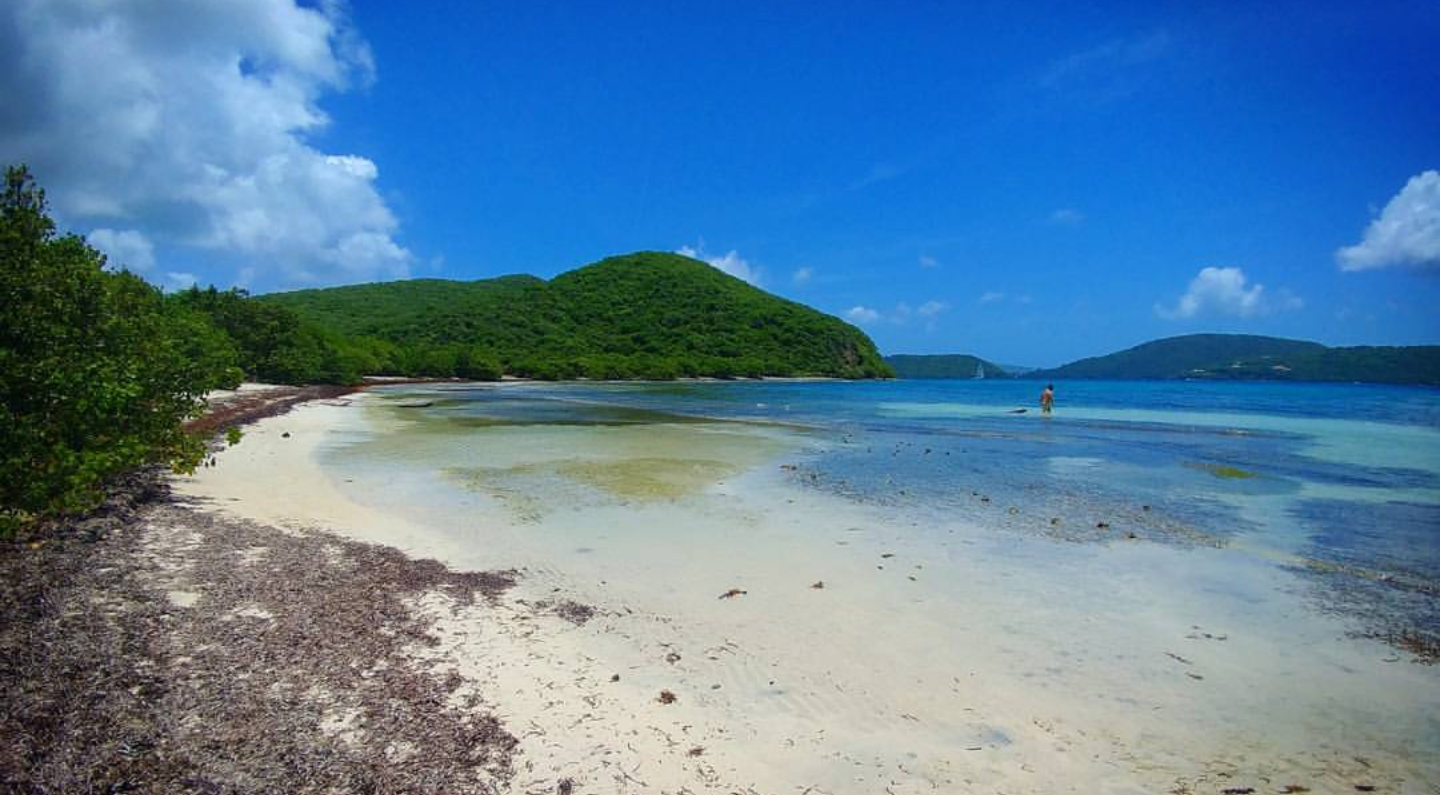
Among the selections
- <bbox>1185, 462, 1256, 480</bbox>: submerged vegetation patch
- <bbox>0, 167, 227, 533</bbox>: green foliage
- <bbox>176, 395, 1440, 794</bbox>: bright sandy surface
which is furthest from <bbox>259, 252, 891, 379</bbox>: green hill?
<bbox>176, 395, 1440, 794</bbox>: bright sandy surface

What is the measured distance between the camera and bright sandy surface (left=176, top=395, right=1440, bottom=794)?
4.85 metres

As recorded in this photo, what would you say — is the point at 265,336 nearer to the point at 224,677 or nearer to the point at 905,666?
the point at 224,677

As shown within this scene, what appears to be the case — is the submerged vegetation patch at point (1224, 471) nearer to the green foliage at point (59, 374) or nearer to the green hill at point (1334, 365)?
the green foliage at point (59, 374)

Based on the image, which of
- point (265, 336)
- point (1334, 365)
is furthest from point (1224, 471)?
point (1334, 365)

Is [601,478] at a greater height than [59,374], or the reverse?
[59,374]

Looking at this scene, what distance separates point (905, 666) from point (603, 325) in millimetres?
138333

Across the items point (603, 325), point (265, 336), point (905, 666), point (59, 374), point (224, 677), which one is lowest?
point (905, 666)

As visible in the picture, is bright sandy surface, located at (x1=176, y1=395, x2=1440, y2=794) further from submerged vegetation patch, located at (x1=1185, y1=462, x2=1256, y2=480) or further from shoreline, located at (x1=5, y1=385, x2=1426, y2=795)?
submerged vegetation patch, located at (x1=1185, y1=462, x2=1256, y2=480)

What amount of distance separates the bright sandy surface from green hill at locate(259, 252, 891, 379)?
291 feet

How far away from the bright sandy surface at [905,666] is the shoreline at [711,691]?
0.02m

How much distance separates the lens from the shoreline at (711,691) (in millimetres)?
4727

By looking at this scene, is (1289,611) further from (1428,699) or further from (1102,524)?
(1102,524)

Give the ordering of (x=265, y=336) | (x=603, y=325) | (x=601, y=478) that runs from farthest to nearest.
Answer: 1. (x=603, y=325)
2. (x=265, y=336)
3. (x=601, y=478)

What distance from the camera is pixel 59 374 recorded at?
830cm
